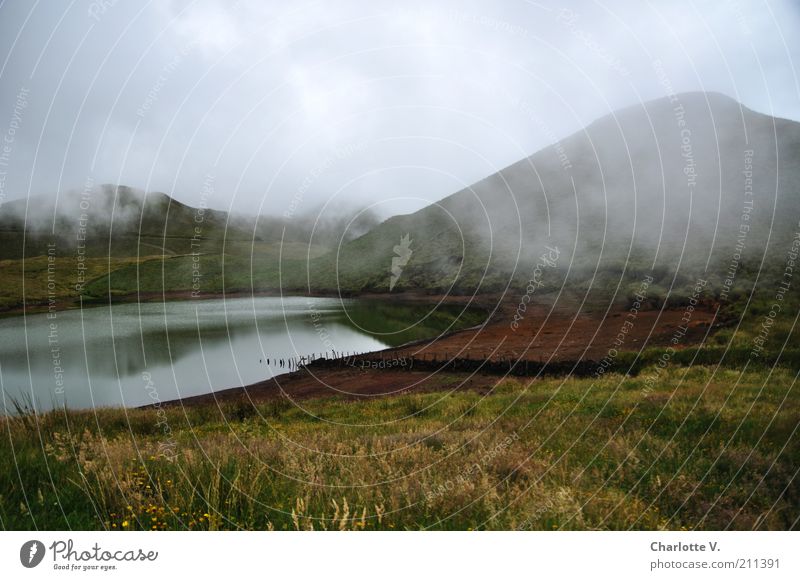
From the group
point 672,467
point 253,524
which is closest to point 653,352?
point 672,467

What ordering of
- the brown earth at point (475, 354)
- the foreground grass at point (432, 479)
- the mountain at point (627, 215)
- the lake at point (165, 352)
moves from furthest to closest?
the mountain at point (627, 215) < the lake at point (165, 352) < the brown earth at point (475, 354) < the foreground grass at point (432, 479)

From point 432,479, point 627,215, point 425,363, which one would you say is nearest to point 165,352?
point 425,363

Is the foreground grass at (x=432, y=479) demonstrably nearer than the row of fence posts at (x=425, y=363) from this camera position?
Yes

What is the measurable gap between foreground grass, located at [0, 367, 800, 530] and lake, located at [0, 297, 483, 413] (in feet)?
21.0

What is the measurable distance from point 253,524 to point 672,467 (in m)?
5.31

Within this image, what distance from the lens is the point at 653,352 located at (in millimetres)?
19172

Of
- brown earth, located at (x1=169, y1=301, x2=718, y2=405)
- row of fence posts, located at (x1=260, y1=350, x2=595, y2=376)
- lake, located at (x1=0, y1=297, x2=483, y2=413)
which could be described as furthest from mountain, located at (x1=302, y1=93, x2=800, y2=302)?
lake, located at (x1=0, y1=297, x2=483, y2=413)

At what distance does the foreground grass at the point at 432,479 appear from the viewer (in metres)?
4.85

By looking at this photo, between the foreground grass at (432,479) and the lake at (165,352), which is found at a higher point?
the foreground grass at (432,479)

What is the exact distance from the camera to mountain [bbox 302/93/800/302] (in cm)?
4866

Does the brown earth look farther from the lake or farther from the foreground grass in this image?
the foreground grass

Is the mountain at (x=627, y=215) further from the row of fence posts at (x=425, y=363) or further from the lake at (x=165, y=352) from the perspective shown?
the lake at (x=165, y=352)

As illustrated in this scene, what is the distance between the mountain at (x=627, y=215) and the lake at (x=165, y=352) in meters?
9.08

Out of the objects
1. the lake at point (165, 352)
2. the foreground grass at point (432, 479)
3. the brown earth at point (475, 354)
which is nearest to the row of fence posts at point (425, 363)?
the brown earth at point (475, 354)
